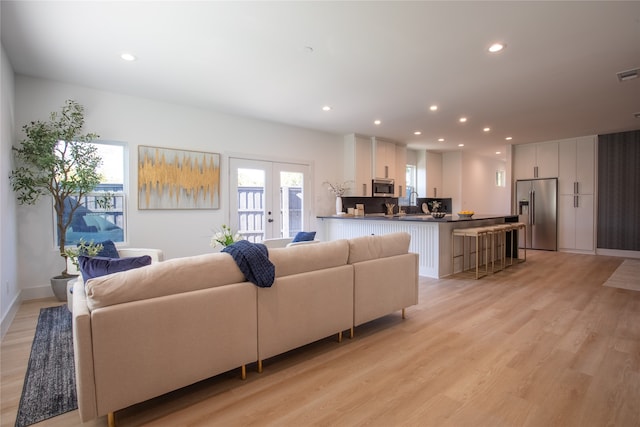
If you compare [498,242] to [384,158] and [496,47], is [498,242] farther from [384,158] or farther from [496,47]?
[496,47]

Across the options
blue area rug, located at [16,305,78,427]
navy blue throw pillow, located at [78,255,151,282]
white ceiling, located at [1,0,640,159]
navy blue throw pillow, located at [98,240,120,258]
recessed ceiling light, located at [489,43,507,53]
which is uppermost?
white ceiling, located at [1,0,640,159]

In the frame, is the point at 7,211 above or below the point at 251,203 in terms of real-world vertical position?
below

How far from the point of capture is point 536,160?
813cm

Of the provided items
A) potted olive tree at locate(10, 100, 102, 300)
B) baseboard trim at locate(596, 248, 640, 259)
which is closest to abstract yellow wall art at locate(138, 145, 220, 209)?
potted olive tree at locate(10, 100, 102, 300)

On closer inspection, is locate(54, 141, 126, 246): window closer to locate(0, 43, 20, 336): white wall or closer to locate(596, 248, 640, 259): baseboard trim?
locate(0, 43, 20, 336): white wall

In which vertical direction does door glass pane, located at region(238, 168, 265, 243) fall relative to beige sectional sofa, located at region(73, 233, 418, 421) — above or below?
above

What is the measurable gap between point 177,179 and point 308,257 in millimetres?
3398

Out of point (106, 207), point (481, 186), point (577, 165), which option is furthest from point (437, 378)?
point (481, 186)

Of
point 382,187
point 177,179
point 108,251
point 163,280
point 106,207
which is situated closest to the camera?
point 163,280

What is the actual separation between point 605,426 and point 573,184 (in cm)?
755

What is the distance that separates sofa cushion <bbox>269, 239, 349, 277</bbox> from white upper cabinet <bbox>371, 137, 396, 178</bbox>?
17.0ft

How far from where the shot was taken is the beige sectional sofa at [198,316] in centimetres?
167

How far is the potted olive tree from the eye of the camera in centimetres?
376

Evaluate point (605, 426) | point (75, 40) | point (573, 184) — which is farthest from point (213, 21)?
point (573, 184)
